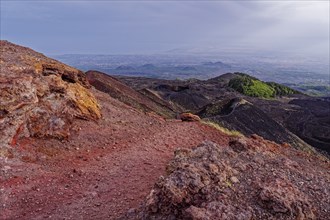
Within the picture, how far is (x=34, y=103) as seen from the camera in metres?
14.8

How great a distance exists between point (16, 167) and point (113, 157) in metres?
3.35

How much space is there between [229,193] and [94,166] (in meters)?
6.30

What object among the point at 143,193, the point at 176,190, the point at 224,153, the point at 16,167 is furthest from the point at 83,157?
the point at 176,190

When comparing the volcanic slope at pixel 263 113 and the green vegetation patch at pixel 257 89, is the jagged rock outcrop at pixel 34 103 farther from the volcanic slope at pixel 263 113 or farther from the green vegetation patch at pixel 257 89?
the green vegetation patch at pixel 257 89

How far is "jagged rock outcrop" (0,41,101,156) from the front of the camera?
13852 millimetres

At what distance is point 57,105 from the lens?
15719 millimetres

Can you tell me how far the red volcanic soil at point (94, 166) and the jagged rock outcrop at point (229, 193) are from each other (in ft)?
6.86

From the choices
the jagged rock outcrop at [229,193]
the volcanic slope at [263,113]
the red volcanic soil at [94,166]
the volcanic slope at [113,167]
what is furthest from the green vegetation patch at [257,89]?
the jagged rock outcrop at [229,193]

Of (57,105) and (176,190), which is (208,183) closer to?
(176,190)

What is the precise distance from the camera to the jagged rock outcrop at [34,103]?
1385 centimetres

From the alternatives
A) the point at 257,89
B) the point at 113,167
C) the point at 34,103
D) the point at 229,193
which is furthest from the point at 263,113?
the point at 257,89

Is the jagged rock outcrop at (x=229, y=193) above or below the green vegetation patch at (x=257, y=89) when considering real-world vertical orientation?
above

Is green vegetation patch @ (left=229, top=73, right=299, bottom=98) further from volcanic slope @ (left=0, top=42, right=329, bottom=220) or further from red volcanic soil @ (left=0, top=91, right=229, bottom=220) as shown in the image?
red volcanic soil @ (left=0, top=91, right=229, bottom=220)

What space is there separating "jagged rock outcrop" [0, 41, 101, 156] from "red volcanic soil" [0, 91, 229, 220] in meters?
0.43
